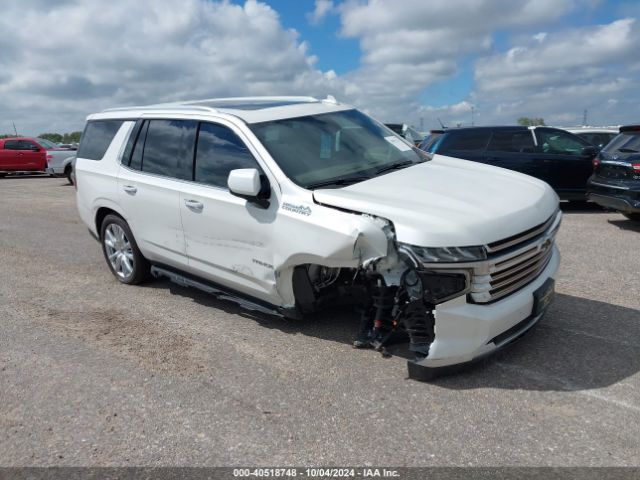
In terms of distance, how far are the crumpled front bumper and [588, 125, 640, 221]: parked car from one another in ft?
18.1

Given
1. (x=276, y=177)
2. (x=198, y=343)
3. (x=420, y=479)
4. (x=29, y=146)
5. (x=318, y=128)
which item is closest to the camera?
(x=420, y=479)

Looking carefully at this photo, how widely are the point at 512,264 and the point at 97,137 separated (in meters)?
4.82

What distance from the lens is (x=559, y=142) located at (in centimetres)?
1023

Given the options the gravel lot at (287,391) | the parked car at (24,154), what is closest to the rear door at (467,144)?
the gravel lot at (287,391)

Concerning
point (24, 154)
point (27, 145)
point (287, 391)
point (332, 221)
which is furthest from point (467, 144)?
point (24, 154)

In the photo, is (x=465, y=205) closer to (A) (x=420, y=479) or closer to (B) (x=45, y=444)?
(A) (x=420, y=479)

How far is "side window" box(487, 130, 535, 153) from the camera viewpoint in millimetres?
10234

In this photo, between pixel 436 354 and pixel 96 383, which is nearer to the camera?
pixel 436 354

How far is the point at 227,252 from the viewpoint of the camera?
4477 millimetres

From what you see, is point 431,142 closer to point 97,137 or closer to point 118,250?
point 97,137

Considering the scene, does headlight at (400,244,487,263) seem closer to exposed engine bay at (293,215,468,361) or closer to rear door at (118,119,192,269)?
exposed engine bay at (293,215,468,361)

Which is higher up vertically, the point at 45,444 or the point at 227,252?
the point at 227,252

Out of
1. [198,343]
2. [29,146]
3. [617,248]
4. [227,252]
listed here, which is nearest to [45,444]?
[198,343]

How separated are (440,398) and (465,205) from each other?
1233mm
